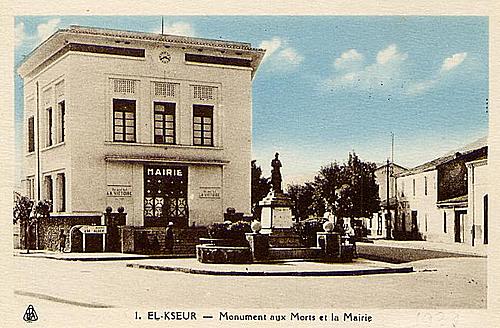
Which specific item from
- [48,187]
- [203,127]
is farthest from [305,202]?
[48,187]

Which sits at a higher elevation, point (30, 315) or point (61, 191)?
point (61, 191)

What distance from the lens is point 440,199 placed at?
35.1 ft

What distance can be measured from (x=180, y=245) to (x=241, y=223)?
105 cm

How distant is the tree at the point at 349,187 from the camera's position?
862 centimetres

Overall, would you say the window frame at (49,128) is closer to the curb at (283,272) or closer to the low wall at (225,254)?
the curb at (283,272)

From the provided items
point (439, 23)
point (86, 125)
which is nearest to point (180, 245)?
point (86, 125)

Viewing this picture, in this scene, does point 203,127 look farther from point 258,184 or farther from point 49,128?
point 49,128

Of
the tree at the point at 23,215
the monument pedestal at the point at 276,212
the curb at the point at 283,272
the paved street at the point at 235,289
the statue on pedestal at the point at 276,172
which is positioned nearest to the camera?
the paved street at the point at 235,289

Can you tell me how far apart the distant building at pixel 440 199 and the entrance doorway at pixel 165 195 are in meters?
2.44

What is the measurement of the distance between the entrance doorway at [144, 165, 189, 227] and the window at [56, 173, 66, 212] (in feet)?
2.95

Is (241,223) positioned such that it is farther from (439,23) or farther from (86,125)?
(439,23)

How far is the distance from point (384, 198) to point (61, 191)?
207 inches

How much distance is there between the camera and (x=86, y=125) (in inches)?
330

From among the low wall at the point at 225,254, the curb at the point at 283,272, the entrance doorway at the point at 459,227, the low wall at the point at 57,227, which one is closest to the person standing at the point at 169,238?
the low wall at the point at 225,254
